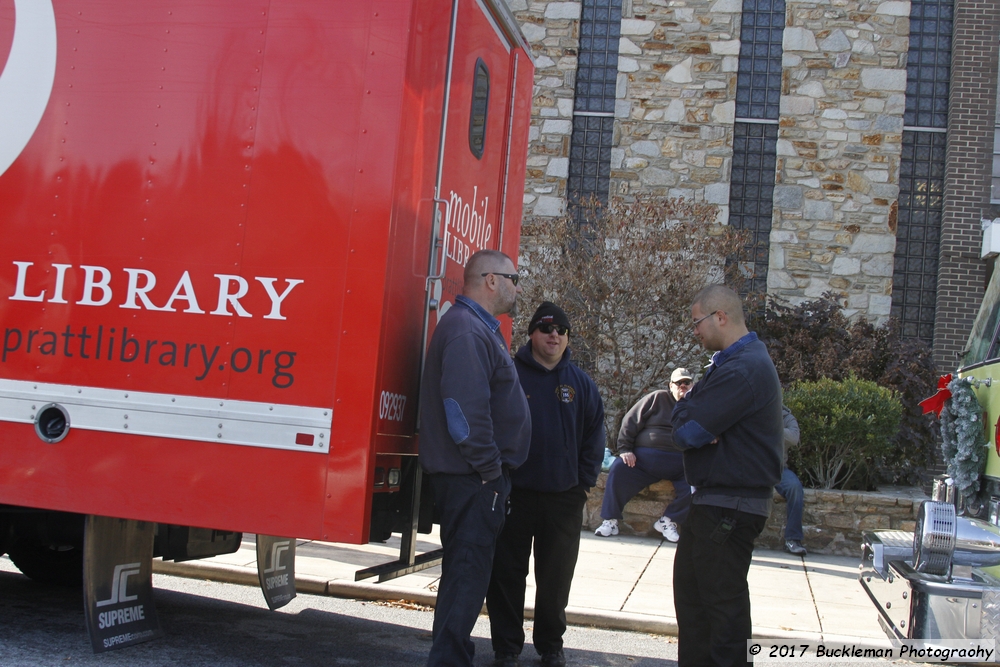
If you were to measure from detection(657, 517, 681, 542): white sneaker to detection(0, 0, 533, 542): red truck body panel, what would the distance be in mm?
4857

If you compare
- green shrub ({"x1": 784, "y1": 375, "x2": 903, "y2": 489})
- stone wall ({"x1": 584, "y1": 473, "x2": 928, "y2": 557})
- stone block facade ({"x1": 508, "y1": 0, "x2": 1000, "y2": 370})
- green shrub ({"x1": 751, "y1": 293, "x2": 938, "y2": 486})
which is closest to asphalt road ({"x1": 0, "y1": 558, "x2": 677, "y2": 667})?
stone wall ({"x1": 584, "y1": 473, "x2": 928, "y2": 557})

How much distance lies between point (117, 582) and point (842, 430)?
6.75 m

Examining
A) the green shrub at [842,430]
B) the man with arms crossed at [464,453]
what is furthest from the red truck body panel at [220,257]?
the green shrub at [842,430]

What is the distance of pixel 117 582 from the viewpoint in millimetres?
4371

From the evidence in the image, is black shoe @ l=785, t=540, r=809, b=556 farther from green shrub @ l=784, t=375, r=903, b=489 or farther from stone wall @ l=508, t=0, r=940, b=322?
stone wall @ l=508, t=0, r=940, b=322

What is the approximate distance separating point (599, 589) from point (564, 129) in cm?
859

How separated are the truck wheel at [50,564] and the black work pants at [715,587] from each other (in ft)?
12.7

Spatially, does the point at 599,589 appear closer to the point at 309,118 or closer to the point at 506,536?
the point at 506,536

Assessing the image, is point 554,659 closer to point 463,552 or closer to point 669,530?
point 463,552

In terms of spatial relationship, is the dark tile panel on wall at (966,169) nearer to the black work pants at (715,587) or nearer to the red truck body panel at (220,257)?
the black work pants at (715,587)

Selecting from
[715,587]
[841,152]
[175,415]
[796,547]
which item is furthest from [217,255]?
[841,152]

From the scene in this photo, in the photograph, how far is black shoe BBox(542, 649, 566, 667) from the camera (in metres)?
4.84

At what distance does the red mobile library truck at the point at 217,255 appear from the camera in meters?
3.80

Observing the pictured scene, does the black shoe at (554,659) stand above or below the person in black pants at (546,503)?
below
